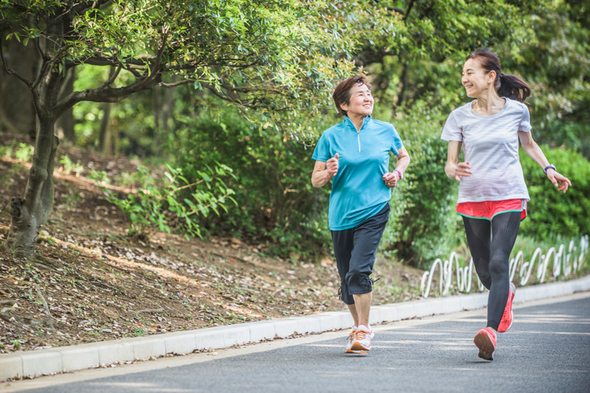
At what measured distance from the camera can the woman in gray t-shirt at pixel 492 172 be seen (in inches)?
284

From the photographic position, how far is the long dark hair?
7.48 m

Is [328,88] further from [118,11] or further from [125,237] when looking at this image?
[125,237]

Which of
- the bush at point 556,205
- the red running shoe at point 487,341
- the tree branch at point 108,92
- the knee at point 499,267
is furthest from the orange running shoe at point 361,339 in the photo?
the bush at point 556,205

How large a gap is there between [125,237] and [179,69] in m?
3.31

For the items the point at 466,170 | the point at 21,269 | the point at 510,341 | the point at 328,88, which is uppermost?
the point at 328,88

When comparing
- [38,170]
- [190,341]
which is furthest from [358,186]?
[38,170]

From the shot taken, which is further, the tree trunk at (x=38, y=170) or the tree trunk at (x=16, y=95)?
the tree trunk at (x=16, y=95)

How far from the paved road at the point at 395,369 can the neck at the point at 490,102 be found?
182 centimetres

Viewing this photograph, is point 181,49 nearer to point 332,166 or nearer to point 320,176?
point 320,176

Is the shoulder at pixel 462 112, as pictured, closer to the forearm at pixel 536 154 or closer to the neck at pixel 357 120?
the forearm at pixel 536 154

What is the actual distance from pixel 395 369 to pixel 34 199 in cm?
471

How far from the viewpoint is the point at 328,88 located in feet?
32.2

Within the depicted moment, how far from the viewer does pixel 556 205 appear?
63.0 ft

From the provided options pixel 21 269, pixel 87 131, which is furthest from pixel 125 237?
pixel 87 131
